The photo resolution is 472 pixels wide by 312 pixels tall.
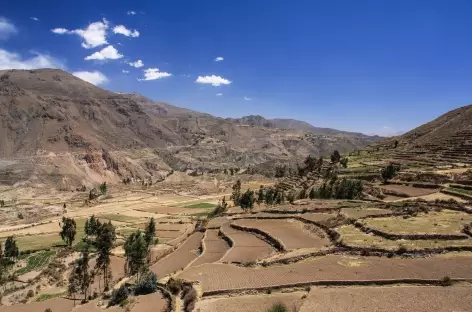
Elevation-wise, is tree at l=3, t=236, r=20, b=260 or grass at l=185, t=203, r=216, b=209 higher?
tree at l=3, t=236, r=20, b=260

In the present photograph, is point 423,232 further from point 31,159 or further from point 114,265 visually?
point 31,159

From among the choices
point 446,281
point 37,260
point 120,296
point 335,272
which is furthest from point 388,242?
point 37,260

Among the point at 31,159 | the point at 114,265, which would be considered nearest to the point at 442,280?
the point at 114,265

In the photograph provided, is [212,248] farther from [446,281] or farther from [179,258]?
[446,281]

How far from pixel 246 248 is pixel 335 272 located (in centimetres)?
1324

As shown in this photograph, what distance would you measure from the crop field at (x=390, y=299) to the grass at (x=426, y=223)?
11477 millimetres

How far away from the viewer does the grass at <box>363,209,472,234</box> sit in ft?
112

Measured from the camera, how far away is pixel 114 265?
167 ft

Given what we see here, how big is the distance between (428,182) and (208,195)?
82.9 metres

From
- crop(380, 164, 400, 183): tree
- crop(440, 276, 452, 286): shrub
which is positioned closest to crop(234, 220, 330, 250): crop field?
crop(440, 276, 452, 286): shrub

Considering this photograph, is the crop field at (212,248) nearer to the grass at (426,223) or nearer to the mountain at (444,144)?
the grass at (426,223)

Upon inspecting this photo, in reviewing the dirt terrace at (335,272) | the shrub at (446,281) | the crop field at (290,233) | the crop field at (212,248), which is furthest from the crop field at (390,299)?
the crop field at (212,248)

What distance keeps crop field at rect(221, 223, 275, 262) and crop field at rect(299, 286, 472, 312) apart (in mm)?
11615

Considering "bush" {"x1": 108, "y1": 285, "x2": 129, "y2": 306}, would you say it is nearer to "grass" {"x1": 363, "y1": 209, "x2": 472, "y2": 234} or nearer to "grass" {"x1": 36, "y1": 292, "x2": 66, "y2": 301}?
"grass" {"x1": 36, "y1": 292, "x2": 66, "y2": 301}
